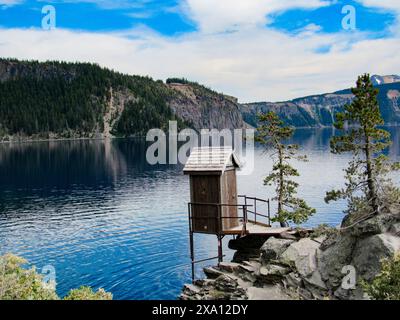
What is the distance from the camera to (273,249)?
26.8 metres

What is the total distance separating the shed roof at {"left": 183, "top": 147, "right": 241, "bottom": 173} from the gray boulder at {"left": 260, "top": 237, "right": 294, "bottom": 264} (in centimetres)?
627

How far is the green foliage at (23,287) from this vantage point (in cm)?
1513

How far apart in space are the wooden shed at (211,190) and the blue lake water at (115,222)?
15.6 ft

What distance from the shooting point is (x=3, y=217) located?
5444 cm

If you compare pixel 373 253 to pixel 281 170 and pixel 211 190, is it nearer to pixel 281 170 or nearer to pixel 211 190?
pixel 211 190

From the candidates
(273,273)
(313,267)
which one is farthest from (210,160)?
(313,267)

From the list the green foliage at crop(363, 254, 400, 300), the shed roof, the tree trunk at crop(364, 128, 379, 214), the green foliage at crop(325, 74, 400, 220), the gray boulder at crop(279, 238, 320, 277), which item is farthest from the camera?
the shed roof

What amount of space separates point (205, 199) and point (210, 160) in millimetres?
2826

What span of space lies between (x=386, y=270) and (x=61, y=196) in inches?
2362

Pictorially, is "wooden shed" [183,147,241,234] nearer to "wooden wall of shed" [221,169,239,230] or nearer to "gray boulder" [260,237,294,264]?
"wooden wall of shed" [221,169,239,230]

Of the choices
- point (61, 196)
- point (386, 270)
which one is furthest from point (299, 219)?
point (61, 196)

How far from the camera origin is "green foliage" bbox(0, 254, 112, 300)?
15.1 m

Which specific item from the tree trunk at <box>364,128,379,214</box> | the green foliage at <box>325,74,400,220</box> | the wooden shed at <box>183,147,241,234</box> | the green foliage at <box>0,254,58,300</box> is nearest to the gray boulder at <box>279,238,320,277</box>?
the green foliage at <box>325,74,400,220</box>
